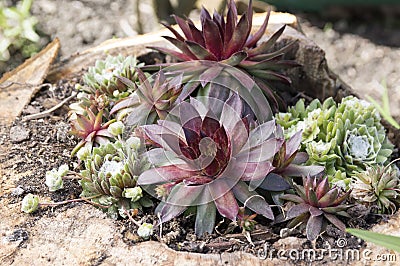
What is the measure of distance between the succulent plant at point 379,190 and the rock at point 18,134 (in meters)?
1.07

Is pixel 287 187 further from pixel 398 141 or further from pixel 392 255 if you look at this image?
pixel 398 141

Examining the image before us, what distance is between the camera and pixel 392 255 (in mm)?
1409

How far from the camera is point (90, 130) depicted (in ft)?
5.93

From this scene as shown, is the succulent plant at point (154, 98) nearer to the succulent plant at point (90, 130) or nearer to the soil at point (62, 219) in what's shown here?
the succulent plant at point (90, 130)

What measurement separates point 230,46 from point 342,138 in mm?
471

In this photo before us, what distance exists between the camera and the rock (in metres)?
1.89

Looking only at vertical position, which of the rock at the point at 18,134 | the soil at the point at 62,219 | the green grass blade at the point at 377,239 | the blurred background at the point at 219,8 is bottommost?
the blurred background at the point at 219,8

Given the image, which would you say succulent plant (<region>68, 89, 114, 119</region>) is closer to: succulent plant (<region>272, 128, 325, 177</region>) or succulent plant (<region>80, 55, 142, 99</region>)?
succulent plant (<region>80, 55, 142, 99</region>)

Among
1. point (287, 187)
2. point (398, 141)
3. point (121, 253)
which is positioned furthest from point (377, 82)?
point (121, 253)

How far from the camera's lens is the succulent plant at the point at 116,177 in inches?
62.1

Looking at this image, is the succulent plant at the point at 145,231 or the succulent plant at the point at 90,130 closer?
the succulent plant at the point at 145,231

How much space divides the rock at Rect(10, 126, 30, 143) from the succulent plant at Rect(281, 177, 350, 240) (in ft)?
2.95

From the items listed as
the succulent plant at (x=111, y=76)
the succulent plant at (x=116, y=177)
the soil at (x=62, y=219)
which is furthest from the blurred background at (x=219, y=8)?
the succulent plant at (x=116, y=177)

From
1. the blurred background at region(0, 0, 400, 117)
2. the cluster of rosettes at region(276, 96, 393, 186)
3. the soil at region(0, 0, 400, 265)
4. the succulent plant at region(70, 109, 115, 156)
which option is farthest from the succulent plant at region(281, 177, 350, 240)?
the blurred background at region(0, 0, 400, 117)
